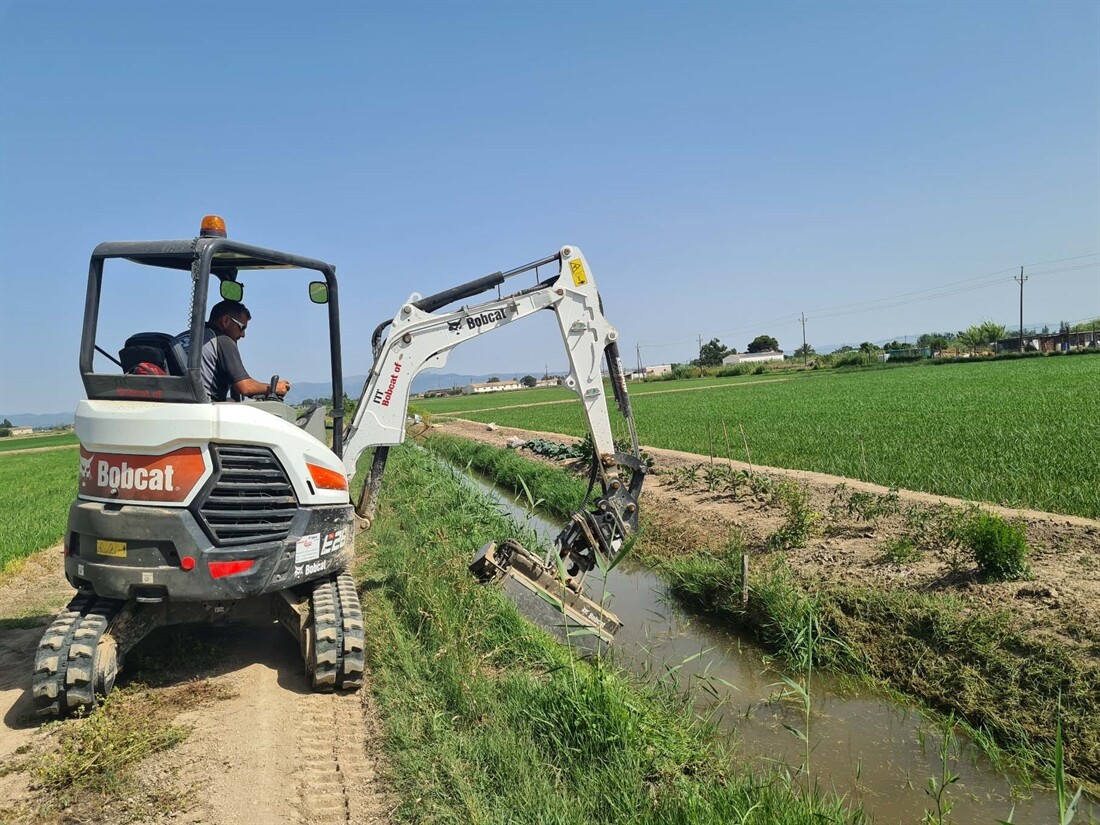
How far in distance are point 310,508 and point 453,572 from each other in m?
1.99

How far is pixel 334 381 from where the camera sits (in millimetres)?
6031

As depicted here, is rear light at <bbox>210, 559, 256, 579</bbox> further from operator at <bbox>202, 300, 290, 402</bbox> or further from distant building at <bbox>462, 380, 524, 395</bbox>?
distant building at <bbox>462, 380, 524, 395</bbox>

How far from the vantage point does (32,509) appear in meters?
15.1

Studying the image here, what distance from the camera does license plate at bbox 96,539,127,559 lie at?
4625 mm

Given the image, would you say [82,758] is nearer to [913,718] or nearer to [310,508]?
[310,508]

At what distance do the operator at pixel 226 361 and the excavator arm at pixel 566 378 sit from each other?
2.80 ft

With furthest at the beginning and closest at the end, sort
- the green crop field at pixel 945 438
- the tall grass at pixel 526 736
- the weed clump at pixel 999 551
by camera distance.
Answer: the green crop field at pixel 945 438
the weed clump at pixel 999 551
the tall grass at pixel 526 736

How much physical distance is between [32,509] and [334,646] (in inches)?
542

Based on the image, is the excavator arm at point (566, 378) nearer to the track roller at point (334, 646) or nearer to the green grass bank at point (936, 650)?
the track roller at point (334, 646)

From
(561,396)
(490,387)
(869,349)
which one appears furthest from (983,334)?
(490,387)

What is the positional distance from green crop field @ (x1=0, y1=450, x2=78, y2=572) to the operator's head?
6.58m

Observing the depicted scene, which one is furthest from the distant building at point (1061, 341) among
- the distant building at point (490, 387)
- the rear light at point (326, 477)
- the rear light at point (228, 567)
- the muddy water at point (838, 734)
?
the distant building at point (490, 387)

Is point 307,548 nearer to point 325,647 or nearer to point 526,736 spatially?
point 325,647

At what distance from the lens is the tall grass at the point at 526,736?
3.38 meters
